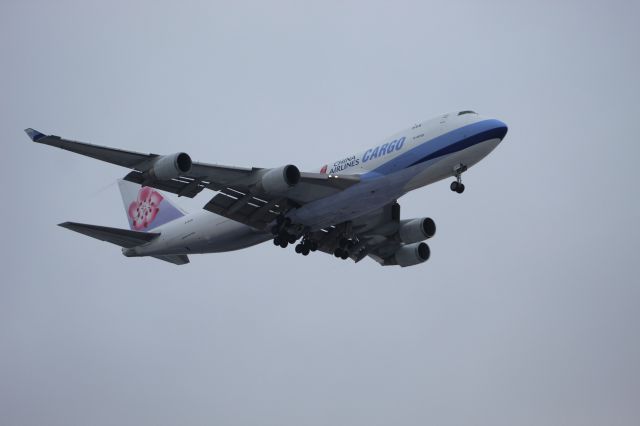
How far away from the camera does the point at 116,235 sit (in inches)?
1590

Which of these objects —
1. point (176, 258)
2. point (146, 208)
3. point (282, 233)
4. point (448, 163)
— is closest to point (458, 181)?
point (448, 163)

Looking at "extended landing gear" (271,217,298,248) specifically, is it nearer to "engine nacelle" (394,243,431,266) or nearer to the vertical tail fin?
the vertical tail fin

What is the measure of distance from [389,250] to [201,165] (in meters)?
13.2

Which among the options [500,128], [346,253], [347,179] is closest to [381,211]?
[346,253]

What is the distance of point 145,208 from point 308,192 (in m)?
13.1

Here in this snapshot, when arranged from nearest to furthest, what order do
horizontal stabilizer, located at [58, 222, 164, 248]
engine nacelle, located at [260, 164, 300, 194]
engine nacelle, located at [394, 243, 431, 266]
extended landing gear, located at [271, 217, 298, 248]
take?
engine nacelle, located at [260, 164, 300, 194] < extended landing gear, located at [271, 217, 298, 248] < horizontal stabilizer, located at [58, 222, 164, 248] < engine nacelle, located at [394, 243, 431, 266]

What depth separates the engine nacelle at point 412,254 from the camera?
1703 inches

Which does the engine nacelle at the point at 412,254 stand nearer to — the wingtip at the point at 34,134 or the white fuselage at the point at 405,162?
the white fuselage at the point at 405,162

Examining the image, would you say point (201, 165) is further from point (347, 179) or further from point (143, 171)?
point (347, 179)

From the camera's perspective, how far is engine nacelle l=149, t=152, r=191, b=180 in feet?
107

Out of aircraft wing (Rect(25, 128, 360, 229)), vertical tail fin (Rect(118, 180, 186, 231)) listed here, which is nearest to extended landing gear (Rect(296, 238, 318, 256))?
aircraft wing (Rect(25, 128, 360, 229))

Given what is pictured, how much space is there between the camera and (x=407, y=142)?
34.5 metres

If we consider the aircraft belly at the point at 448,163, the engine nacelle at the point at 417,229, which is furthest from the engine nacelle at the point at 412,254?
the aircraft belly at the point at 448,163

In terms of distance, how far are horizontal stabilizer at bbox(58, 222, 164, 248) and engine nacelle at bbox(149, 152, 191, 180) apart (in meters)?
6.67
